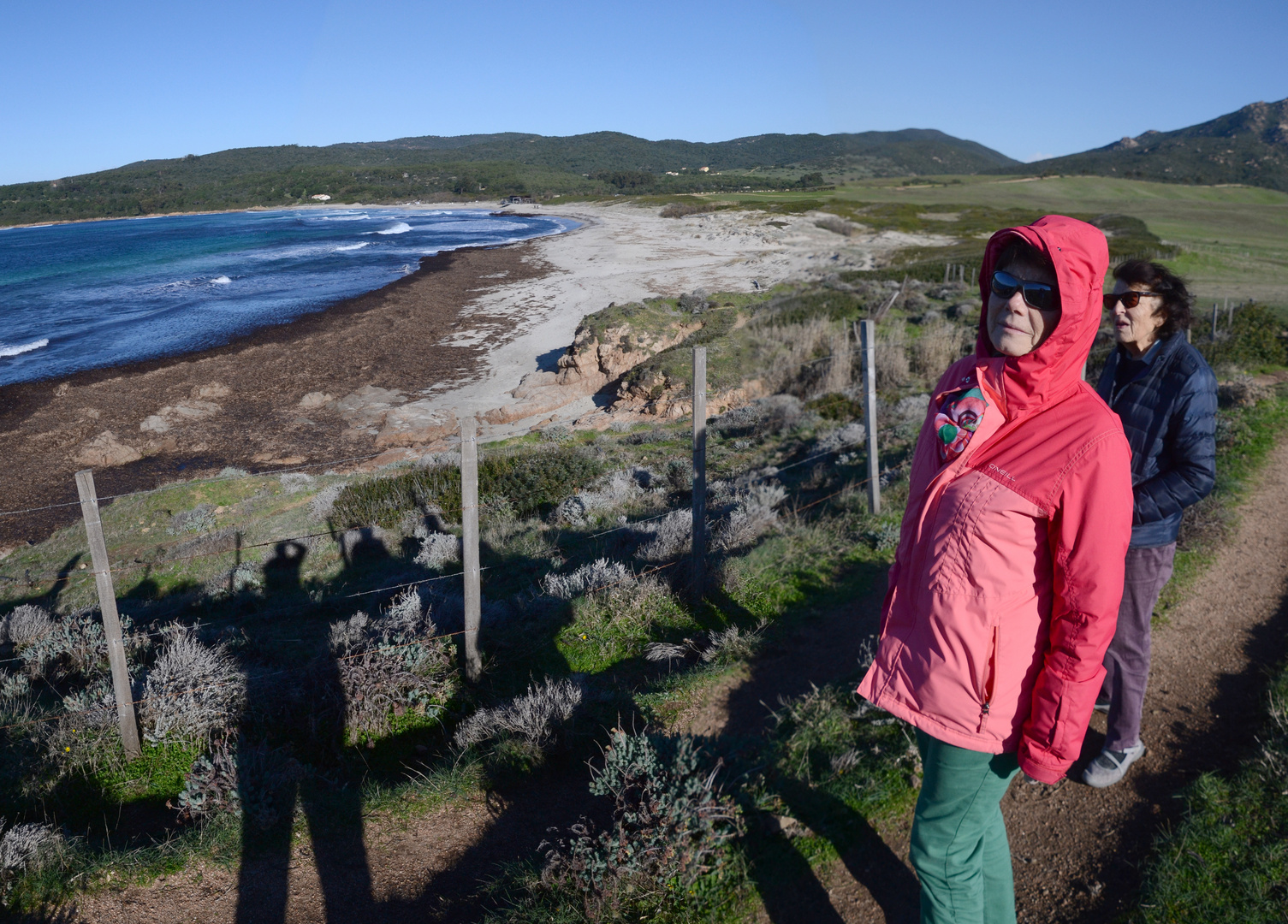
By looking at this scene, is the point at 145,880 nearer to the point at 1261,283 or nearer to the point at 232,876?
the point at 232,876

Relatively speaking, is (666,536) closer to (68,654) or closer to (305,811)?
(305,811)

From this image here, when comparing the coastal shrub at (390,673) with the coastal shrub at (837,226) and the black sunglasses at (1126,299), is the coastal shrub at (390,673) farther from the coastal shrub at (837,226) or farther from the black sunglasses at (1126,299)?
the coastal shrub at (837,226)

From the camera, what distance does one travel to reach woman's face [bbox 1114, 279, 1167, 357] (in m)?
2.86

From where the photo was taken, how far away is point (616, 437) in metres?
13.1

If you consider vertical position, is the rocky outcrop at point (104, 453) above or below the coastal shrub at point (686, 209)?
below

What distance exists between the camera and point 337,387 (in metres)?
19.0

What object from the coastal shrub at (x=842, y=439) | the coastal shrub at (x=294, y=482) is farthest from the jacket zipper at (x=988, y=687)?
the coastal shrub at (x=294, y=482)

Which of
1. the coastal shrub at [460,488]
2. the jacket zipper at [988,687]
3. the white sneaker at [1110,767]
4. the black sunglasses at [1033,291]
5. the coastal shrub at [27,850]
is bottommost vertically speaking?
the coastal shrub at [460,488]

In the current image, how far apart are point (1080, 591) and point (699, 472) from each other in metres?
3.60

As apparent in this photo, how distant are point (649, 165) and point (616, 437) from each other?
16347 cm

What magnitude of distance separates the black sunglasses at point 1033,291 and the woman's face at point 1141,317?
1458 mm

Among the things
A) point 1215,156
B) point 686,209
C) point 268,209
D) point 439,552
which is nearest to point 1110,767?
point 439,552

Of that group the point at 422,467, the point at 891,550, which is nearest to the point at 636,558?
the point at 891,550

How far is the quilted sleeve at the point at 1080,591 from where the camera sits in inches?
65.0
